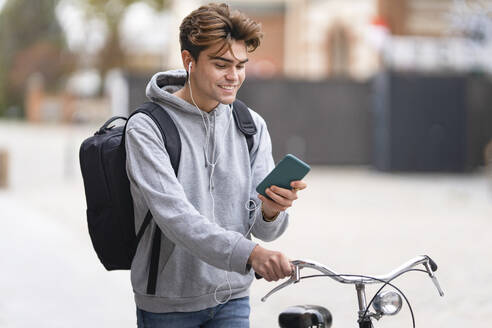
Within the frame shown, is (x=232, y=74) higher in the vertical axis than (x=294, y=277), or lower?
higher

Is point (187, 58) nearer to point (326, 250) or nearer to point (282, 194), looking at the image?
point (282, 194)

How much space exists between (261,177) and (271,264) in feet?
Answer: 1.88

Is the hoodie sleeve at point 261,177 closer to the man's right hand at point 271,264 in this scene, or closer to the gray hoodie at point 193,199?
the gray hoodie at point 193,199

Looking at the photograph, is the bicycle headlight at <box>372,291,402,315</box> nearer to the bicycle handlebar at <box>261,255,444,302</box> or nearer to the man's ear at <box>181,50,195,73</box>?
the bicycle handlebar at <box>261,255,444,302</box>

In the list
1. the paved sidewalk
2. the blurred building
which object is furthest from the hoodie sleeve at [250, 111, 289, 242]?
the blurred building

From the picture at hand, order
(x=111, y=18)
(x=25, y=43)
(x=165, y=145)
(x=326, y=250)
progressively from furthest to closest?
1. (x=25, y=43)
2. (x=111, y=18)
3. (x=326, y=250)
4. (x=165, y=145)

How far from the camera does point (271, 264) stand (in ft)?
7.85

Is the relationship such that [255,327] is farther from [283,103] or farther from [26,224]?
[283,103]

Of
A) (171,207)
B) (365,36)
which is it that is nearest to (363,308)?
(171,207)

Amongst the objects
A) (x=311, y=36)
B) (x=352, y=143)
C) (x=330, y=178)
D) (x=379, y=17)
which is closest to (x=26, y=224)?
(x=330, y=178)

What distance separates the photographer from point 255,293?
762 centimetres

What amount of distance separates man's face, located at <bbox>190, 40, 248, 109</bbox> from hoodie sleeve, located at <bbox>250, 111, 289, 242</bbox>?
0.29 metres

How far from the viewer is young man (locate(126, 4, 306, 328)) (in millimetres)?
2566

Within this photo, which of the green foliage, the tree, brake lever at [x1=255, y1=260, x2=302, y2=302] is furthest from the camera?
the green foliage
